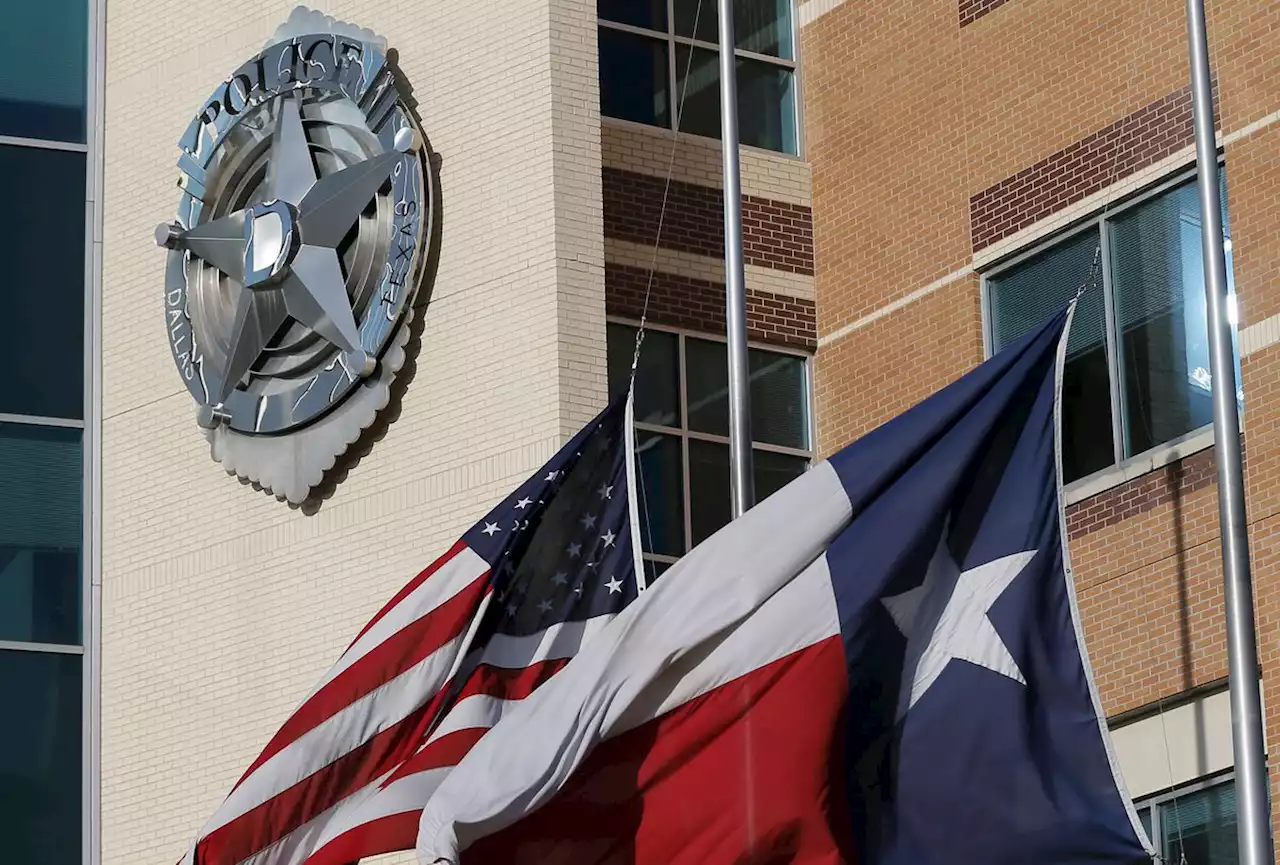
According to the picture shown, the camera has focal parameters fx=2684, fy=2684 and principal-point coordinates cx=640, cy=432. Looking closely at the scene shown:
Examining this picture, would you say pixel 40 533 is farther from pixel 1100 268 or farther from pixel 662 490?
pixel 1100 268

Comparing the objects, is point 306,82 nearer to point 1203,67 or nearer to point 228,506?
point 228,506

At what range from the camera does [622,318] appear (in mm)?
21703

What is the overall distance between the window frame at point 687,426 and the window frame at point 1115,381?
2.57 meters

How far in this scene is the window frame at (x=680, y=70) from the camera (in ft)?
73.8

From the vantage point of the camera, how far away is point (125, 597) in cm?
2377

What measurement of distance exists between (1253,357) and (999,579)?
618 cm

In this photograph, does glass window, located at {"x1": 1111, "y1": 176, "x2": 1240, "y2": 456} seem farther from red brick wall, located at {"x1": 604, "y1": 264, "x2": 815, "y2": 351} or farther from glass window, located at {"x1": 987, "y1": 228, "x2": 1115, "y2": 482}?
red brick wall, located at {"x1": 604, "y1": 264, "x2": 815, "y2": 351}

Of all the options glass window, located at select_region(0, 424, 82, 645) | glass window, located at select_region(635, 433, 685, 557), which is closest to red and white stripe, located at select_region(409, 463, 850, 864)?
glass window, located at select_region(635, 433, 685, 557)

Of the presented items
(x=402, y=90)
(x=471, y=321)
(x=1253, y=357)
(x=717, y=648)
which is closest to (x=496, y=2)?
(x=402, y=90)

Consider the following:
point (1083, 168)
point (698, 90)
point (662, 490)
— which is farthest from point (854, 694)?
point (698, 90)

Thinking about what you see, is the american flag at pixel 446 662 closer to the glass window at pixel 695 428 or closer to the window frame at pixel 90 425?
the glass window at pixel 695 428

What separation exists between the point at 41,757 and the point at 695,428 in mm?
6617

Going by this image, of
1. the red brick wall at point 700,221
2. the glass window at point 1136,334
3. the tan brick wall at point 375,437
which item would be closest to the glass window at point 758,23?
the tan brick wall at point 375,437

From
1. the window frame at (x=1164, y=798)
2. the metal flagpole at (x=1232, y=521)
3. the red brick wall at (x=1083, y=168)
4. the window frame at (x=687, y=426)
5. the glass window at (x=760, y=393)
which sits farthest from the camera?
the glass window at (x=760, y=393)
